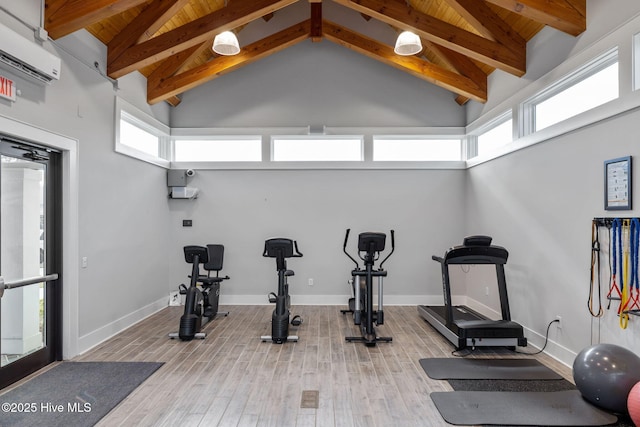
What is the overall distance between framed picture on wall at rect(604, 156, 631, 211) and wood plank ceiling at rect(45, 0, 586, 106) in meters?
1.47

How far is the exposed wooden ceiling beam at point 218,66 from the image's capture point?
225 inches

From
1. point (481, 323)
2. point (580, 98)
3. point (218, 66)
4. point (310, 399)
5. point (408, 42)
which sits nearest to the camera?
point (310, 399)

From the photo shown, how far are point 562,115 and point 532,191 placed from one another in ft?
2.99

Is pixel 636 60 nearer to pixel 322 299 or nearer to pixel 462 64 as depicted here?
pixel 462 64

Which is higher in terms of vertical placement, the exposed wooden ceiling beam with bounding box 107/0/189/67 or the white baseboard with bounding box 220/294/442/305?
the exposed wooden ceiling beam with bounding box 107/0/189/67

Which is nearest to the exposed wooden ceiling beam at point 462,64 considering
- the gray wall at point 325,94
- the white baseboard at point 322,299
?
the gray wall at point 325,94

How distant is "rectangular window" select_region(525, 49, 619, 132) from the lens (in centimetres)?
344

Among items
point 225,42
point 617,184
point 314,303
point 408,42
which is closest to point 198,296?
point 314,303

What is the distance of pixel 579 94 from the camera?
388cm

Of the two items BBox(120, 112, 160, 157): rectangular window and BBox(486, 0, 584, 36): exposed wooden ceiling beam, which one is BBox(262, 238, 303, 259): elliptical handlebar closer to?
BBox(120, 112, 160, 157): rectangular window

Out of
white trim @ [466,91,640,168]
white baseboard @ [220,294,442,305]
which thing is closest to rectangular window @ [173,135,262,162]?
white baseboard @ [220,294,442,305]

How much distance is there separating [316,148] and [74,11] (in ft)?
13.0

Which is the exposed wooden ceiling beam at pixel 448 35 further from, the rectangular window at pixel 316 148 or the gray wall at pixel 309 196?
the rectangular window at pixel 316 148

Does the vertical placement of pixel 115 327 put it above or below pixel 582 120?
below
